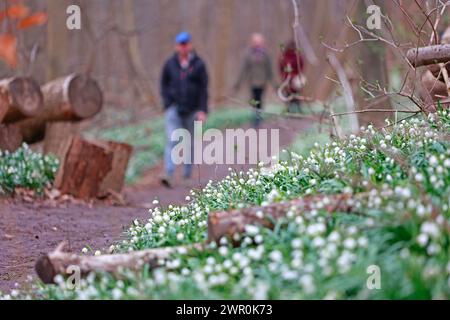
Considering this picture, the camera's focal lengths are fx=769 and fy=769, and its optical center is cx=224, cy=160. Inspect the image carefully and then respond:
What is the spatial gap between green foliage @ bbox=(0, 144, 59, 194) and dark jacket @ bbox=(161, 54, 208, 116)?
3.03 meters

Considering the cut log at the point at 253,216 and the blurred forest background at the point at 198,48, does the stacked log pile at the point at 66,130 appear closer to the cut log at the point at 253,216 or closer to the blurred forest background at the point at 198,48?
the blurred forest background at the point at 198,48

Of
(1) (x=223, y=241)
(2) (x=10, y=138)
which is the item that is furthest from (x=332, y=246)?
(2) (x=10, y=138)

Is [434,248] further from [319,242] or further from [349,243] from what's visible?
[319,242]

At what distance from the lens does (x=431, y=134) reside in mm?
6500

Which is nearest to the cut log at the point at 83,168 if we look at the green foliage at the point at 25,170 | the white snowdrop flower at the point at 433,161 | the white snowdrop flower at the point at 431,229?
the green foliage at the point at 25,170

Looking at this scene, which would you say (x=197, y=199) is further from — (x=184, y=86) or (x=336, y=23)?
(x=336, y=23)

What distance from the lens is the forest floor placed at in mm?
7430

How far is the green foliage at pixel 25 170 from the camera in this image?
10664 mm

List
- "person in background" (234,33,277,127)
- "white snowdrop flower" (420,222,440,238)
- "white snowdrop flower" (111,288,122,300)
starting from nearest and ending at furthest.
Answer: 1. "white snowdrop flower" (420,222,440,238)
2. "white snowdrop flower" (111,288,122,300)
3. "person in background" (234,33,277,127)

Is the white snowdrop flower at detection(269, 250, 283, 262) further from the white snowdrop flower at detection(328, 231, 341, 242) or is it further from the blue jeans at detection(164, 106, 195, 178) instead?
the blue jeans at detection(164, 106, 195, 178)

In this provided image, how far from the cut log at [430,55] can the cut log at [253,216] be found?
9.28 ft

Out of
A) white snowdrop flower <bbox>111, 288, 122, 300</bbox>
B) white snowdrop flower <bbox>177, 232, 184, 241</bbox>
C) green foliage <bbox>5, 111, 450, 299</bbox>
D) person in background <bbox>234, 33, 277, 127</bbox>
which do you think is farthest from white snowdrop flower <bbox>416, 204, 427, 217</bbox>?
person in background <bbox>234, 33, 277, 127</bbox>

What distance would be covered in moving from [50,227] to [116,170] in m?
2.85
